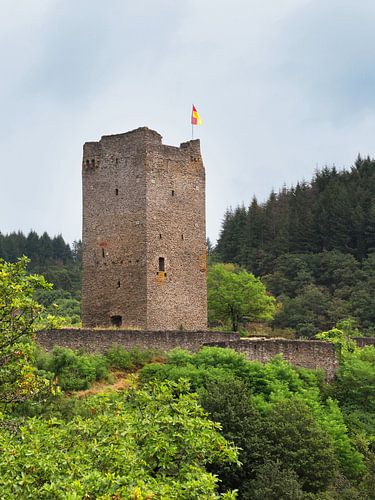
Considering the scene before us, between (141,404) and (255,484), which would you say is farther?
(255,484)

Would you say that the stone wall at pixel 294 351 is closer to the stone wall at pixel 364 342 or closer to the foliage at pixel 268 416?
the foliage at pixel 268 416

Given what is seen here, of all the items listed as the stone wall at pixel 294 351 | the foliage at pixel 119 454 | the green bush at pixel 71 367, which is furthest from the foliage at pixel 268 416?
the foliage at pixel 119 454

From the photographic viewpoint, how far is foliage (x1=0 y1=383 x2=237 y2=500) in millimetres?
13242

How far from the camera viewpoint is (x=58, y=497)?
1284cm

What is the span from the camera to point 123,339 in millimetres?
30078

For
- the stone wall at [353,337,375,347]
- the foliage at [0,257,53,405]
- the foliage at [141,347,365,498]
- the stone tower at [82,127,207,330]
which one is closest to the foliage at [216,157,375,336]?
the stone wall at [353,337,375,347]

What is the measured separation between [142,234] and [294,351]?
301 inches

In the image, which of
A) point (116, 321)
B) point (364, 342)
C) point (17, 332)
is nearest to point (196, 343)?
point (116, 321)

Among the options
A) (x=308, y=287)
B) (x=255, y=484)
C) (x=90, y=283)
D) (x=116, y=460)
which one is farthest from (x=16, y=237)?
(x=116, y=460)

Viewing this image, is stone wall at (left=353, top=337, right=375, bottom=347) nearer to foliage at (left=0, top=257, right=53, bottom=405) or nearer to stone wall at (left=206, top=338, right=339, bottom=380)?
stone wall at (left=206, top=338, right=339, bottom=380)

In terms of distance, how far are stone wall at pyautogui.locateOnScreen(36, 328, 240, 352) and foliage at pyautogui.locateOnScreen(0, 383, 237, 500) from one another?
1207 cm

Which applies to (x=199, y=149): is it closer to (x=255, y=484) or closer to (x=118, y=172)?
(x=118, y=172)

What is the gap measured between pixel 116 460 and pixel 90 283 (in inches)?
888

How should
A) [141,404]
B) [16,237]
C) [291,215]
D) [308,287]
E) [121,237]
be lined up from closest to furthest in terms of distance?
[141,404] < [121,237] < [308,287] < [291,215] < [16,237]
